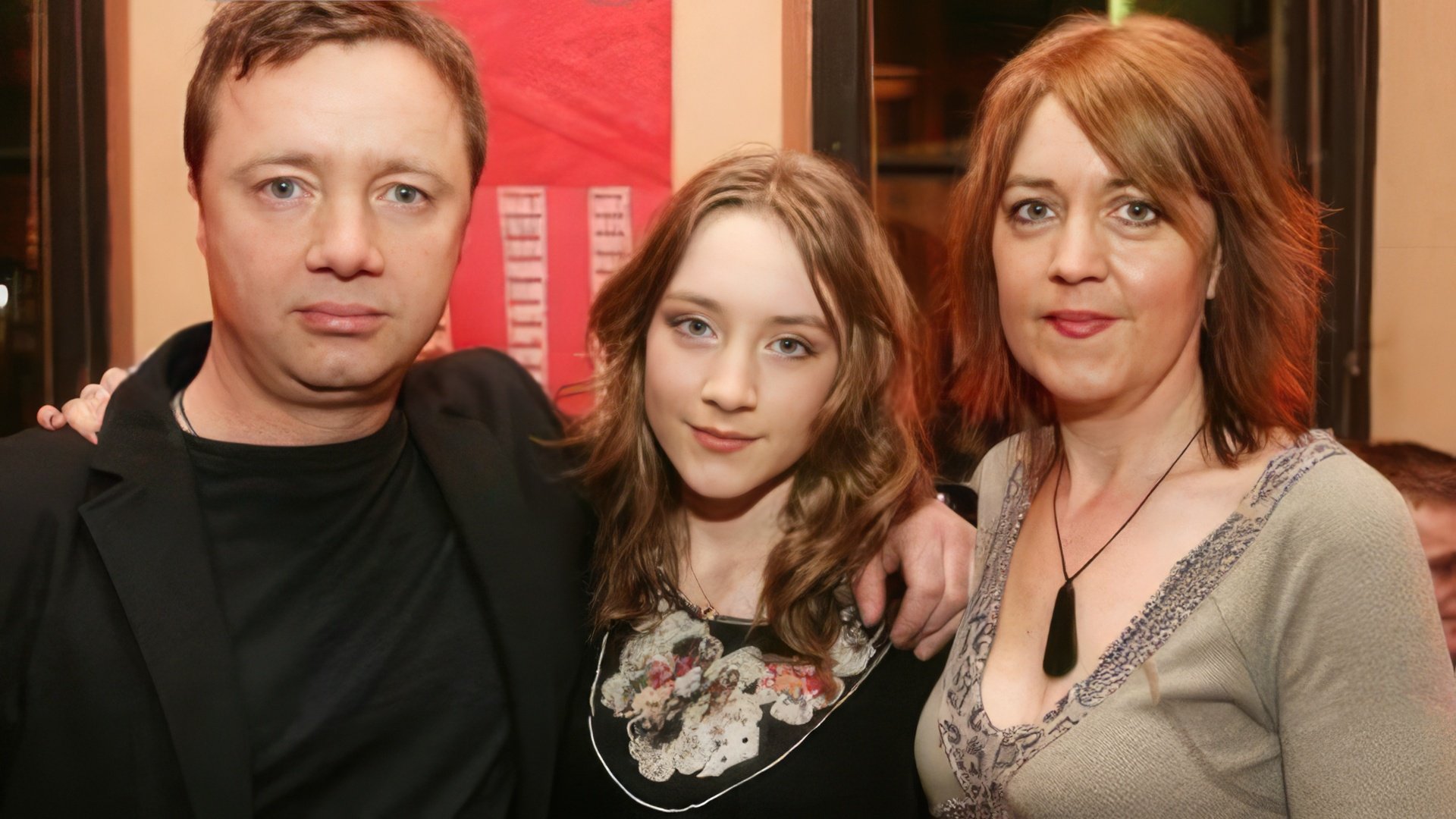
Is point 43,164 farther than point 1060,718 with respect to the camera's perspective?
Yes

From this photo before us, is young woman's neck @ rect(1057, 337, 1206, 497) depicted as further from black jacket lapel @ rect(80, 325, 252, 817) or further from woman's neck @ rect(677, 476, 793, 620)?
black jacket lapel @ rect(80, 325, 252, 817)

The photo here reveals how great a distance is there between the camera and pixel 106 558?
1.39m

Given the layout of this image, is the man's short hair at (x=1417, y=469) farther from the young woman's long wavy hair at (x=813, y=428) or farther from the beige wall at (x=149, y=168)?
the beige wall at (x=149, y=168)

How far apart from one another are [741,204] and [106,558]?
37.5 inches

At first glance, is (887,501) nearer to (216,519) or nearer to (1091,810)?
(1091,810)

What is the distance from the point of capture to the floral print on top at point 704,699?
155 cm

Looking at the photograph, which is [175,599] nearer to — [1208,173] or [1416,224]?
[1208,173]

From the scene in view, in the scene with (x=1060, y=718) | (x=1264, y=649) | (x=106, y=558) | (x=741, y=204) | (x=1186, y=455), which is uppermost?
(x=741, y=204)

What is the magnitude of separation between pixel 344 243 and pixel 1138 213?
3.35 feet

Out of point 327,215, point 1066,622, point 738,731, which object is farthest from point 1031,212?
point 327,215

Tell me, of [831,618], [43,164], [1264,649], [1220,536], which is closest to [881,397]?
[831,618]

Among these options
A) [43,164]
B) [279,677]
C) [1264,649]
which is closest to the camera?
[1264,649]

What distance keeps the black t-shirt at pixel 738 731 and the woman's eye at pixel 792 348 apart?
1.34ft

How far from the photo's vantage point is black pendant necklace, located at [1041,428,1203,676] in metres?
1.47
